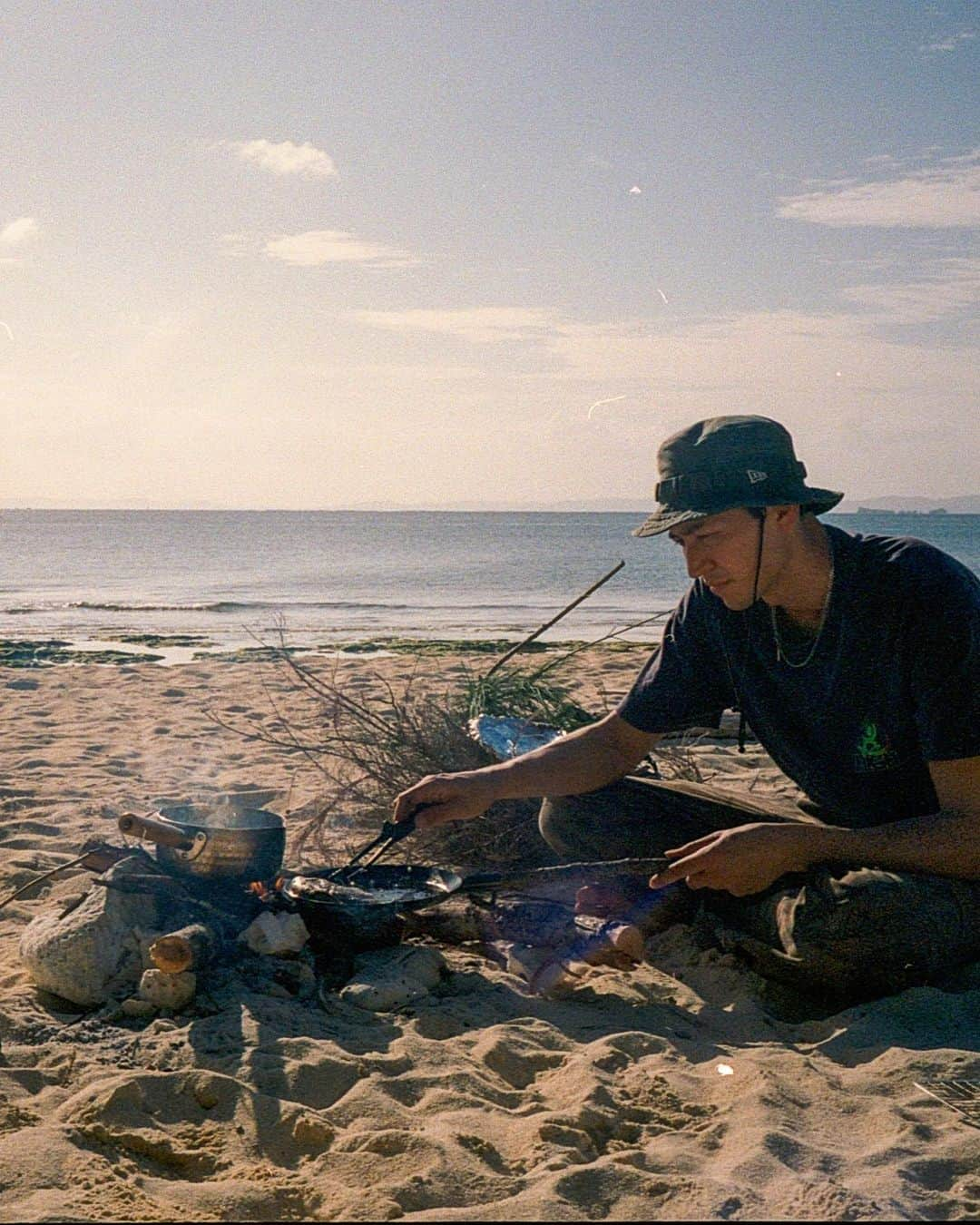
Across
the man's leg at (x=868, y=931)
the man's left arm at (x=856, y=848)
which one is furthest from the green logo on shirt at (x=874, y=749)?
the man's leg at (x=868, y=931)

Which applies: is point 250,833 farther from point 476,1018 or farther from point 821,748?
point 821,748

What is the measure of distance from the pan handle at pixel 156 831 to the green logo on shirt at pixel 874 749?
1.92 m

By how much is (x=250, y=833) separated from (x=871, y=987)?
1804mm

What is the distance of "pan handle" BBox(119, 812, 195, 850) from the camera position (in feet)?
11.4

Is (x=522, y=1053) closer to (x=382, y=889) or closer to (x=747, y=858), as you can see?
(x=747, y=858)

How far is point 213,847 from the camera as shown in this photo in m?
3.60

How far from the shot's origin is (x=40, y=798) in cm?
575

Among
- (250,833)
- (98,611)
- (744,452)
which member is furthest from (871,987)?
(98,611)

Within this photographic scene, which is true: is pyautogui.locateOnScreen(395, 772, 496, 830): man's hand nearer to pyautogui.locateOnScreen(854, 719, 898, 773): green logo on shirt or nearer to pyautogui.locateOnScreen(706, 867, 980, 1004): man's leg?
pyautogui.locateOnScreen(706, 867, 980, 1004): man's leg

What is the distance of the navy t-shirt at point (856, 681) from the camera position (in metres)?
3.08

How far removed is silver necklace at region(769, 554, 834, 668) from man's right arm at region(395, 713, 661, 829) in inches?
21.7

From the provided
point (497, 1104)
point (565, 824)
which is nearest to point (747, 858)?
point (497, 1104)

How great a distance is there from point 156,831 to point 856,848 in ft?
6.40

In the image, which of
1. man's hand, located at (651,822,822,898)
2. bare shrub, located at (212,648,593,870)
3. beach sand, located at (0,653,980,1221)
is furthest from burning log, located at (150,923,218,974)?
bare shrub, located at (212,648,593,870)
